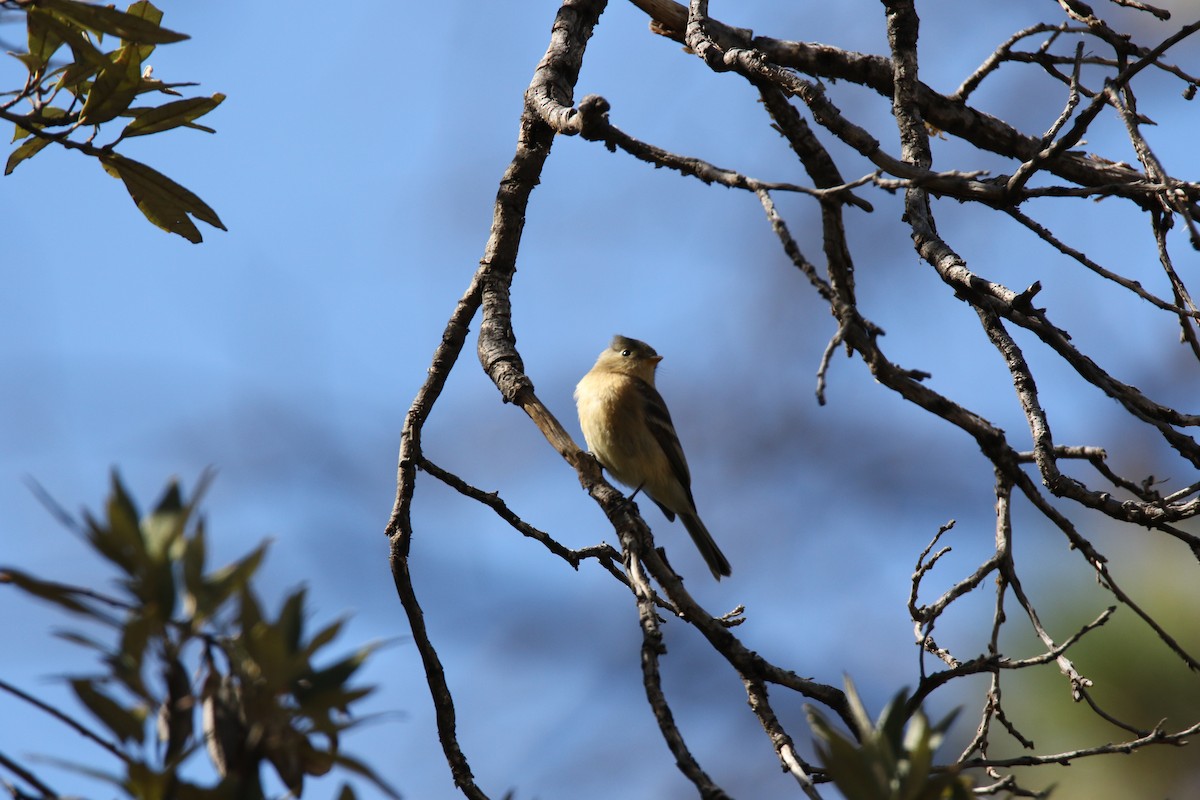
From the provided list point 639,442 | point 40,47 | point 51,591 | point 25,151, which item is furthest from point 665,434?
point 51,591

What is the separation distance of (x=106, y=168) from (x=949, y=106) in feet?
8.64

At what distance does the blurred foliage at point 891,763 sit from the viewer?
1456 millimetres

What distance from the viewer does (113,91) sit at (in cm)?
240

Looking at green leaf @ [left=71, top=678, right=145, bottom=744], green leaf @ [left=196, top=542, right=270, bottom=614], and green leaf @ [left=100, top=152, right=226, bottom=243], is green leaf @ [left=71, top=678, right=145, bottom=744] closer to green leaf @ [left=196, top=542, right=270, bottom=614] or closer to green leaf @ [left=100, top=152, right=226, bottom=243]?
green leaf @ [left=196, top=542, right=270, bottom=614]

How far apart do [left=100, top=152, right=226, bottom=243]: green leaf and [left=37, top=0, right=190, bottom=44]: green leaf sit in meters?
0.46

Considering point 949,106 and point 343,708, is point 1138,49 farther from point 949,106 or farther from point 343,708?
point 343,708

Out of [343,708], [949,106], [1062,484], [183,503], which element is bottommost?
[343,708]

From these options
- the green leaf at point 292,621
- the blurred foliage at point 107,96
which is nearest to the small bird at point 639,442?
the blurred foliage at point 107,96

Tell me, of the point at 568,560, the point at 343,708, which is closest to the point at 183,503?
the point at 343,708

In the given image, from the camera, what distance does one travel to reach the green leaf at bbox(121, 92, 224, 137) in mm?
2520

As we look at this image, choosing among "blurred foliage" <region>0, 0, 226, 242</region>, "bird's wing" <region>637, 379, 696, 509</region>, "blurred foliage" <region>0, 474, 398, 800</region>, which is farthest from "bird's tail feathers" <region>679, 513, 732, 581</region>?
"blurred foliage" <region>0, 474, 398, 800</region>

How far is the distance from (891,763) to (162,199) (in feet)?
6.93

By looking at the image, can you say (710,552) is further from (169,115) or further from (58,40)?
(58,40)

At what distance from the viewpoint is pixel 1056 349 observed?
8.15 ft
